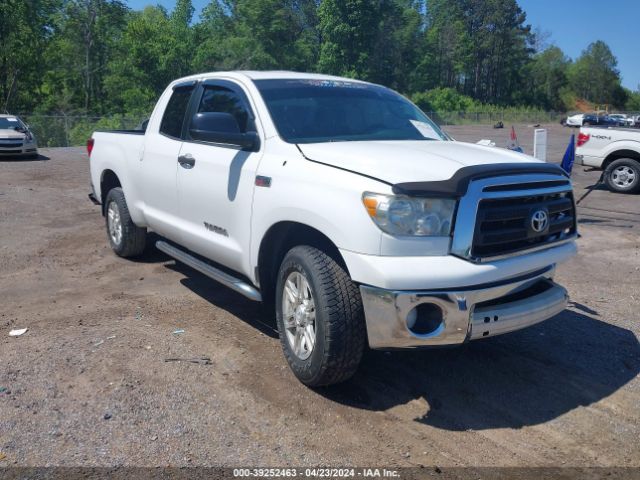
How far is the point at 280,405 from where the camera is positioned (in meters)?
3.95

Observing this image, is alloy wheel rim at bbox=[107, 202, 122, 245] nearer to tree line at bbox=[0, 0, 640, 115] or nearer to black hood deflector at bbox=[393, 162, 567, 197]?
black hood deflector at bbox=[393, 162, 567, 197]

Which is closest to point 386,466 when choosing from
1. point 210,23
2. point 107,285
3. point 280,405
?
point 280,405

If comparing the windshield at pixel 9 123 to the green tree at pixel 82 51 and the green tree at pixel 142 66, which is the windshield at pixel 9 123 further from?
the green tree at pixel 82 51

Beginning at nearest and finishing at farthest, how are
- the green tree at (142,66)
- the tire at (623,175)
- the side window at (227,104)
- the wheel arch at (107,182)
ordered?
1. the side window at (227,104)
2. the wheel arch at (107,182)
3. the tire at (623,175)
4. the green tree at (142,66)

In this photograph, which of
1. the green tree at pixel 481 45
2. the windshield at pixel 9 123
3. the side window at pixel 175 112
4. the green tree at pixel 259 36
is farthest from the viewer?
the green tree at pixel 481 45

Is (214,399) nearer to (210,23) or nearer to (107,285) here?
(107,285)

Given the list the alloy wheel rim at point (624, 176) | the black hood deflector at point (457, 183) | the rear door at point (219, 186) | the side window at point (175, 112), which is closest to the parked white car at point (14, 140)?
the side window at point (175, 112)

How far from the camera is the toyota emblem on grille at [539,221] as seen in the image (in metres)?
3.94

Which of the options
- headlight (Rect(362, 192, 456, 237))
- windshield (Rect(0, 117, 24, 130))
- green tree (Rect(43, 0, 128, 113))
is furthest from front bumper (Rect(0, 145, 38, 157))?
green tree (Rect(43, 0, 128, 113))

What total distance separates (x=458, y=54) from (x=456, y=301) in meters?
107

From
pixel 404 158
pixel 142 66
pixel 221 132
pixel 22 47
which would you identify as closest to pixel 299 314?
pixel 404 158

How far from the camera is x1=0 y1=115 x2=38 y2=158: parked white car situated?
66.2 feet

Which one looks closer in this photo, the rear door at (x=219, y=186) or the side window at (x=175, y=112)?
the rear door at (x=219, y=186)

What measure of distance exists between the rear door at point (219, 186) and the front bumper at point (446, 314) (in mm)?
1355
